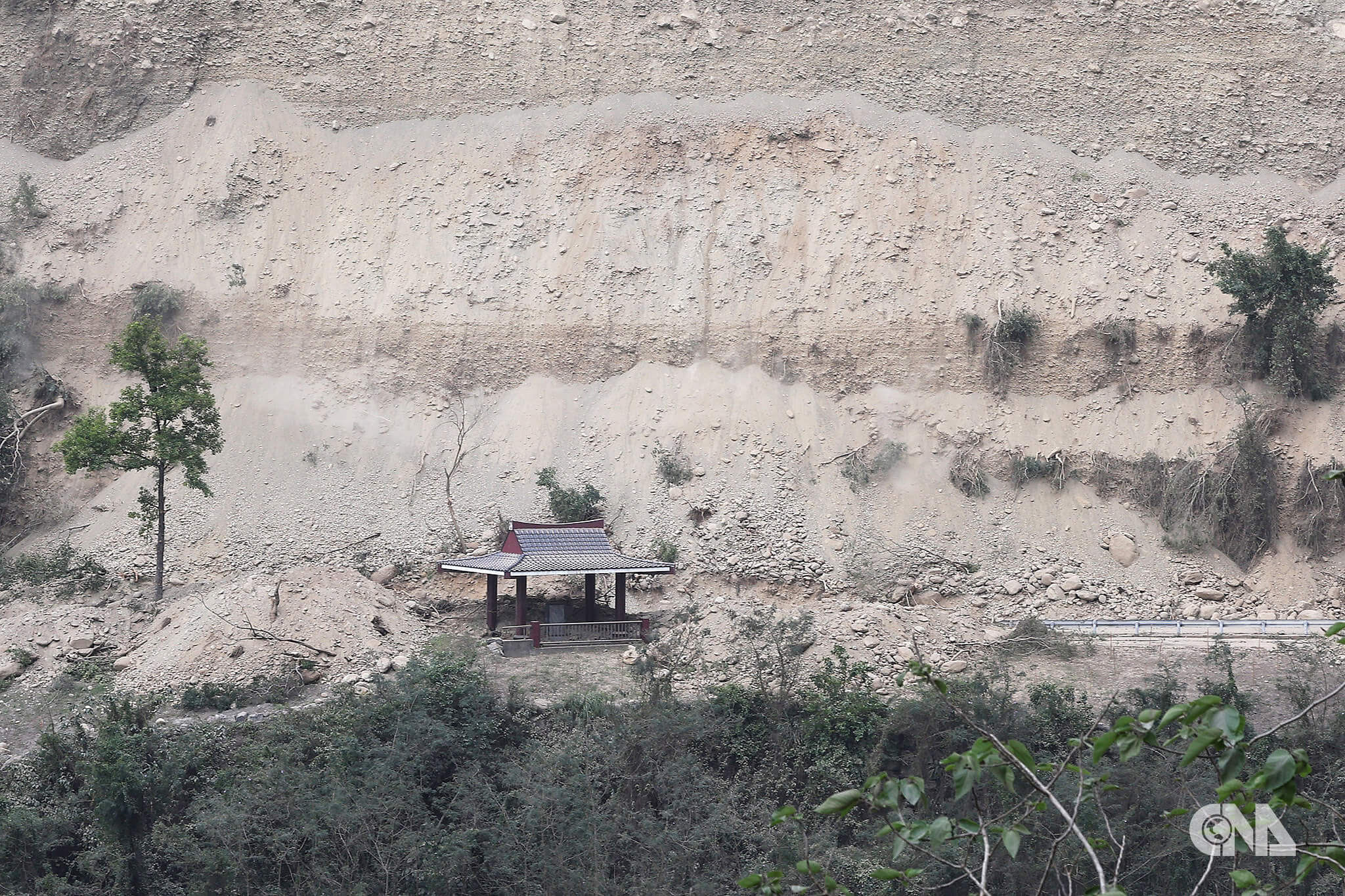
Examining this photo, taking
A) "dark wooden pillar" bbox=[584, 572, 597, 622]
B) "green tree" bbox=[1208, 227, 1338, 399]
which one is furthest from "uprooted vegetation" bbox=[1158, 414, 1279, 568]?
"dark wooden pillar" bbox=[584, 572, 597, 622]

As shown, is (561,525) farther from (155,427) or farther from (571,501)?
(155,427)

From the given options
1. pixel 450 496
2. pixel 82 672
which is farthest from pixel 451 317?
pixel 82 672

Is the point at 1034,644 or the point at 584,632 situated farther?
the point at 584,632

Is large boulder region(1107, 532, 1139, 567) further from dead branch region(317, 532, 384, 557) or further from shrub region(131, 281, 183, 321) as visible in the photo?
shrub region(131, 281, 183, 321)

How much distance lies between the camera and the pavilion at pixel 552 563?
927 inches

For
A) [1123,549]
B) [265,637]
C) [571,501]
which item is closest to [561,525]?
[571,501]

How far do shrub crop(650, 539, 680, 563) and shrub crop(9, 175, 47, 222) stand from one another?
19903mm

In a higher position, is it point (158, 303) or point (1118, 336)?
→ point (158, 303)

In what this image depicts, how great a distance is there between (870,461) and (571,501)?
6.67 metres

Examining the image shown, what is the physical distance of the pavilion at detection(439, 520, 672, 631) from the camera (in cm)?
2353

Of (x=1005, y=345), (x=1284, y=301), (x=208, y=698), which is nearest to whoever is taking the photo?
(x=208, y=698)

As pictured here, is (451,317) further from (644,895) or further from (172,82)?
(644,895)

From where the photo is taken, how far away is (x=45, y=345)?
32.1 meters

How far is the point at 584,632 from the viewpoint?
24156 mm
